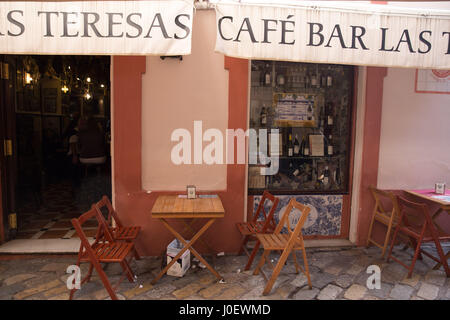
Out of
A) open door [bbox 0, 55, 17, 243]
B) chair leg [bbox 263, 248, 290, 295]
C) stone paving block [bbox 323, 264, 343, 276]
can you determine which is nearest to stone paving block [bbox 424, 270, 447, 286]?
stone paving block [bbox 323, 264, 343, 276]

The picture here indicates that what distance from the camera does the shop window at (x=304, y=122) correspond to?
16.0 ft

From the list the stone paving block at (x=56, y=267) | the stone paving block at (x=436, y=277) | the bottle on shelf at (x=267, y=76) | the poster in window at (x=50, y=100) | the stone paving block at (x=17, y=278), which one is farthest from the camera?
the poster in window at (x=50, y=100)

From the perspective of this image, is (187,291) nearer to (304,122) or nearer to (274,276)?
(274,276)

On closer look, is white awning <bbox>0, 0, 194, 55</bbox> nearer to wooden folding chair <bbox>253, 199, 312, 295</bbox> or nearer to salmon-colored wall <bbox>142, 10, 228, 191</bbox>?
salmon-colored wall <bbox>142, 10, 228, 191</bbox>

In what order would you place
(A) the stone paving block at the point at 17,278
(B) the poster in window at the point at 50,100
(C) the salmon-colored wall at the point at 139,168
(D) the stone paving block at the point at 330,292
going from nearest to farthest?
(D) the stone paving block at the point at 330,292, (A) the stone paving block at the point at 17,278, (C) the salmon-colored wall at the point at 139,168, (B) the poster in window at the point at 50,100

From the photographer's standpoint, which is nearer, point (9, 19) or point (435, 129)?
point (9, 19)

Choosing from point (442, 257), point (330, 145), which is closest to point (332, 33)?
point (330, 145)

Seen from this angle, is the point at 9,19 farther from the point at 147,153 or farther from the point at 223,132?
the point at 223,132

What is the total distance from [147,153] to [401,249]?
13.1 ft

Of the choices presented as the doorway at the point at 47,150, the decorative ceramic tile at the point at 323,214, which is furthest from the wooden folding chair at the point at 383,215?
the doorway at the point at 47,150

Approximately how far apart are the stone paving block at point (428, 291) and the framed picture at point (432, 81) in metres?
2.79

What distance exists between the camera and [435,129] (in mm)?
4898

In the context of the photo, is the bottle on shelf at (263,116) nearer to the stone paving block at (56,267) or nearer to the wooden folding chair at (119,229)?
the wooden folding chair at (119,229)
